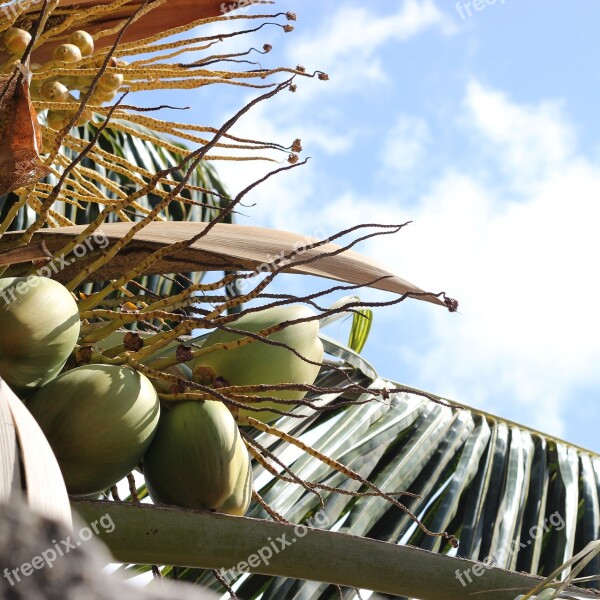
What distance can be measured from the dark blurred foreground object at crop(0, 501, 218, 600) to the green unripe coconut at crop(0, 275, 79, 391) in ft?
1.81

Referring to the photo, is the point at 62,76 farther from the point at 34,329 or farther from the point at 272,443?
the point at 272,443

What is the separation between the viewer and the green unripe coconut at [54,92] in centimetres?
124

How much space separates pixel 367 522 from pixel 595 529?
2.17ft

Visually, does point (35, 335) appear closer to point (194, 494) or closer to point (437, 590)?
point (194, 494)

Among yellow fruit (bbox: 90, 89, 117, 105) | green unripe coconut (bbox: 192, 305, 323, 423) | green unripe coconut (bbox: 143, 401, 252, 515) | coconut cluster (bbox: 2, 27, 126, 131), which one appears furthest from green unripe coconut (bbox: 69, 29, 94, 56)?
green unripe coconut (bbox: 143, 401, 252, 515)

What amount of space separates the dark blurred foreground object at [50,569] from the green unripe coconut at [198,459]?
0.60 meters

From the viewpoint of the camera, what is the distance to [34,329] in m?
0.88

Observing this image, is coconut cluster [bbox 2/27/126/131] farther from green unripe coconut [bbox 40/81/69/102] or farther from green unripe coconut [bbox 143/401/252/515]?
green unripe coconut [bbox 143/401/252/515]

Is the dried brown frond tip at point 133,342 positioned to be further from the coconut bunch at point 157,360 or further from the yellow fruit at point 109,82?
the yellow fruit at point 109,82

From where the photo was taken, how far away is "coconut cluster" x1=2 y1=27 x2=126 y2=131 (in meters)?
1.25

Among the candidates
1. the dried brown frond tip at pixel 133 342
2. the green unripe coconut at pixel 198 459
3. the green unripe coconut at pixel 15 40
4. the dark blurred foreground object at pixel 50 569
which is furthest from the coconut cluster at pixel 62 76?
the dark blurred foreground object at pixel 50 569

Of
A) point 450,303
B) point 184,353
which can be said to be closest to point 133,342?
point 184,353

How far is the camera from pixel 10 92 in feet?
2.64

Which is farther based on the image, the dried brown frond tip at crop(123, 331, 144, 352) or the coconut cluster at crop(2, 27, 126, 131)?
the coconut cluster at crop(2, 27, 126, 131)
